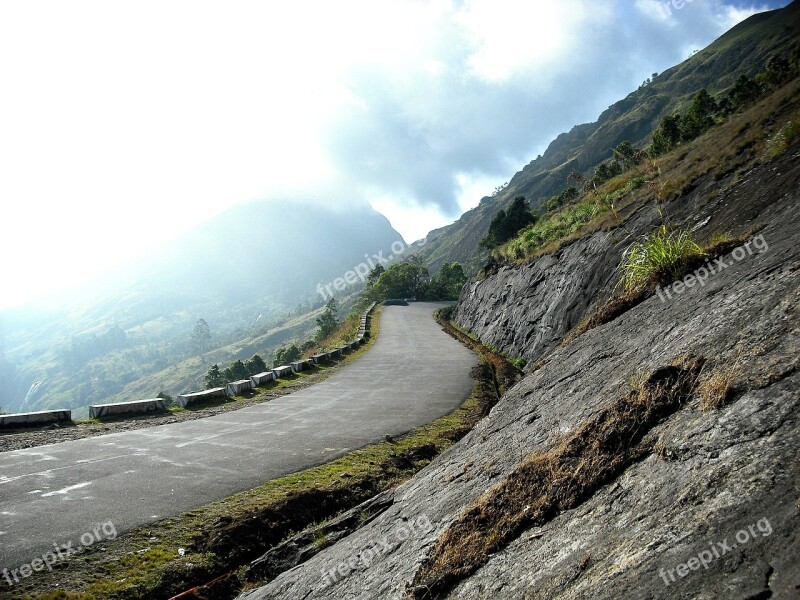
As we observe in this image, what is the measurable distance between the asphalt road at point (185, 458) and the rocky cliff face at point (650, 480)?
9.45 feet

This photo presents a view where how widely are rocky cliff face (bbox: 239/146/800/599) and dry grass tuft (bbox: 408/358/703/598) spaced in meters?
0.03

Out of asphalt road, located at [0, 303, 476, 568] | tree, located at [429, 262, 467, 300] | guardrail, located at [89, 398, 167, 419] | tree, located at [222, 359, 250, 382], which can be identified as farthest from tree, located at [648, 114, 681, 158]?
tree, located at [222, 359, 250, 382]

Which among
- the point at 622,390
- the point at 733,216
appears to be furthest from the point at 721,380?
the point at 733,216

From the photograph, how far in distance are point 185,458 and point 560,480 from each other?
8521mm

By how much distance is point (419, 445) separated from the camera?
10.9m

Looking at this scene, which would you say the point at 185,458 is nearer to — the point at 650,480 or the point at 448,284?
the point at 650,480

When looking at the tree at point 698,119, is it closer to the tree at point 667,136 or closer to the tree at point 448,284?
the tree at point 667,136

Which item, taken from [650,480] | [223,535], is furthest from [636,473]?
[223,535]

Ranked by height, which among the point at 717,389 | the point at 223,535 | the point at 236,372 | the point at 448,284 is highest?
the point at 236,372

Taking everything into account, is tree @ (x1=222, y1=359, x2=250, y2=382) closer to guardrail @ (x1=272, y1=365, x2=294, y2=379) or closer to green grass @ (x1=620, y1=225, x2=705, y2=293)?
guardrail @ (x1=272, y1=365, x2=294, y2=379)

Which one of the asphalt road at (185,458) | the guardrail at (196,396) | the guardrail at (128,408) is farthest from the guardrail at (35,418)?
the guardrail at (196,396)

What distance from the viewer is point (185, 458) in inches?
382

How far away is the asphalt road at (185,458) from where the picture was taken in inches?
267

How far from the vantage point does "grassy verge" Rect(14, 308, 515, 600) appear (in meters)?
5.55
